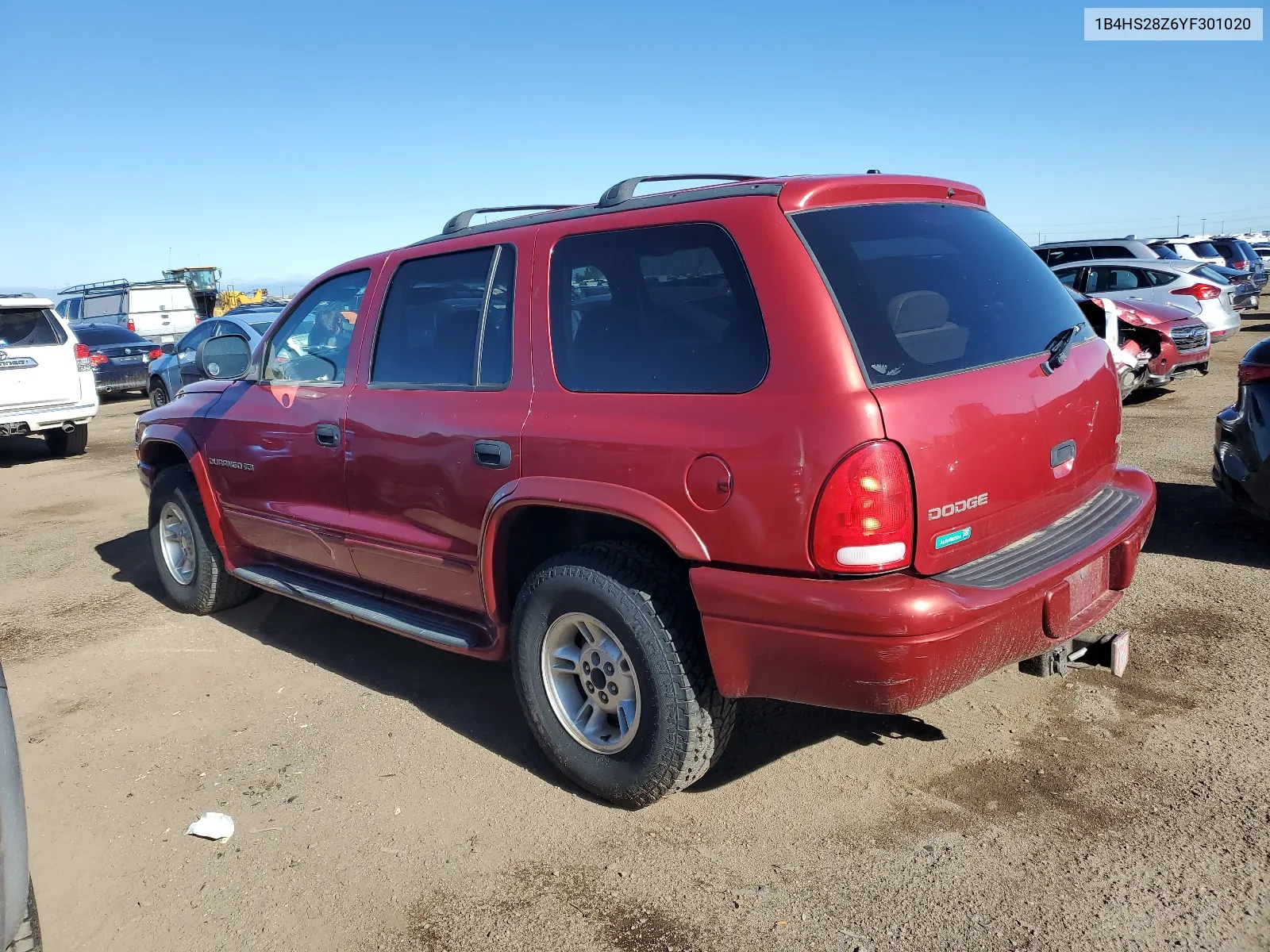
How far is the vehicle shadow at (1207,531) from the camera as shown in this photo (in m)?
5.39

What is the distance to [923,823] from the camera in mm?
3072

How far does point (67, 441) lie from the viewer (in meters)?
12.2

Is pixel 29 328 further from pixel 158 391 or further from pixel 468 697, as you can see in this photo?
pixel 468 697

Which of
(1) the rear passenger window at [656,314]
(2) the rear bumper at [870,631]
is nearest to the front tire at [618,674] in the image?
(2) the rear bumper at [870,631]

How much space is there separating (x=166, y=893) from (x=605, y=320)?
Answer: 224 centimetres

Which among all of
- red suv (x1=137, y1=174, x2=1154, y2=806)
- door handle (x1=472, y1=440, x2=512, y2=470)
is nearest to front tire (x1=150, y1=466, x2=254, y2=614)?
red suv (x1=137, y1=174, x2=1154, y2=806)

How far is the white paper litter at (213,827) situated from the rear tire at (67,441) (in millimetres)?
10387

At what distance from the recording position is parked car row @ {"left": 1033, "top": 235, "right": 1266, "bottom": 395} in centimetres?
1073

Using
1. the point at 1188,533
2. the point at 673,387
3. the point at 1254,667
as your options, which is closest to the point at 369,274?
the point at 673,387

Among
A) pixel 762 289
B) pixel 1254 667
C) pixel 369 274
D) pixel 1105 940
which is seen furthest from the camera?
pixel 369 274

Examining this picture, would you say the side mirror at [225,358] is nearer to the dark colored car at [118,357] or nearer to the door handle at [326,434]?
the door handle at [326,434]

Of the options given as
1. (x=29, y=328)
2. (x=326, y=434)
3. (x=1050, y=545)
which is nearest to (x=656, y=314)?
(x=1050, y=545)

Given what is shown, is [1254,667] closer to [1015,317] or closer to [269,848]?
[1015,317]

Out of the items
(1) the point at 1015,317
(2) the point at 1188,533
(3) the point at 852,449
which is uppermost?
(1) the point at 1015,317
